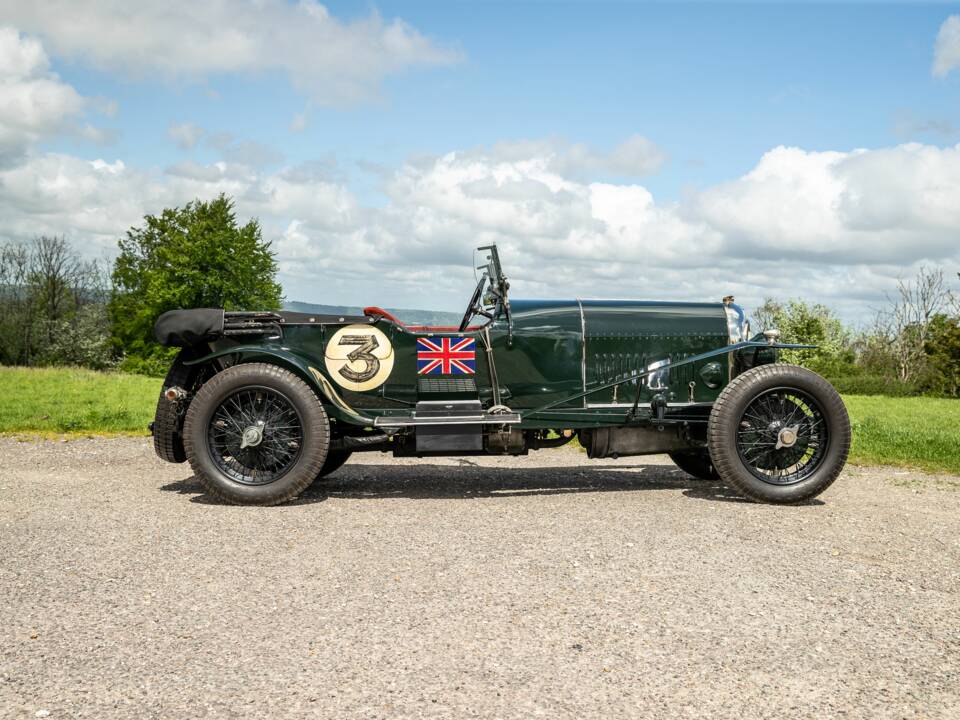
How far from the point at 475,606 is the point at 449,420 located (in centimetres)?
256

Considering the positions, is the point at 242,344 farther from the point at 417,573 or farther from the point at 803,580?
the point at 803,580

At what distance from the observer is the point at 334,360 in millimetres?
6520

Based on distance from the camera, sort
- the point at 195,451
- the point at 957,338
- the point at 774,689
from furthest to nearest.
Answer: the point at 957,338 < the point at 195,451 < the point at 774,689

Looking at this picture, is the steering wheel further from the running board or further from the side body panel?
the running board

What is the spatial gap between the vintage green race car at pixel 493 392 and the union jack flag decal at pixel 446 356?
0.04ft

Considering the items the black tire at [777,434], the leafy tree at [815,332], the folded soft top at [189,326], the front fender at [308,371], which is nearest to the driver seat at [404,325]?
the front fender at [308,371]

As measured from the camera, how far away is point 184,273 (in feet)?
149

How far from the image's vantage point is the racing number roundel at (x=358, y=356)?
651 cm

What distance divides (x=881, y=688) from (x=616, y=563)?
1.70 metres

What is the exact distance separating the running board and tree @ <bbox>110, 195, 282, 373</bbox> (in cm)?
3980

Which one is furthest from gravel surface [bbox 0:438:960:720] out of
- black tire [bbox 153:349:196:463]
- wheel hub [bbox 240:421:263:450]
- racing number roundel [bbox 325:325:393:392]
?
racing number roundel [bbox 325:325:393:392]

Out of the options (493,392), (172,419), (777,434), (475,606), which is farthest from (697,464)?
(172,419)

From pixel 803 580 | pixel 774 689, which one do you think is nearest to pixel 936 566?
pixel 803 580

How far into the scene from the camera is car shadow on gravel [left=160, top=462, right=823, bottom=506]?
664cm
